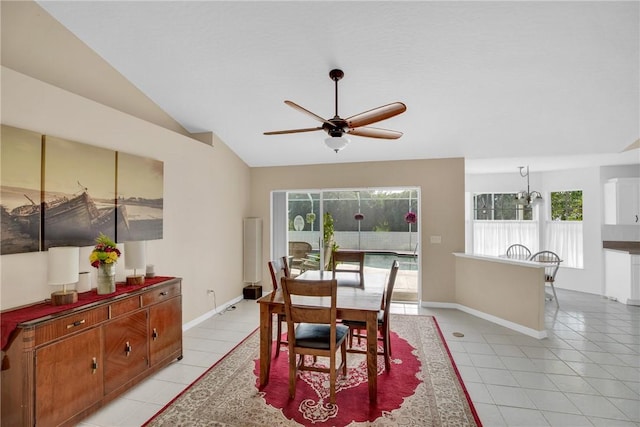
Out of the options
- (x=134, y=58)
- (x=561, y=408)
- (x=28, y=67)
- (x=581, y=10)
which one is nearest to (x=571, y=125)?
(x=581, y=10)

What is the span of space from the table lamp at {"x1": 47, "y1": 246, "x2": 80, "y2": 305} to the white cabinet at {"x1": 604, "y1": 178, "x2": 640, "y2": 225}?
777 centimetres

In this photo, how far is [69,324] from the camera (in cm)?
209

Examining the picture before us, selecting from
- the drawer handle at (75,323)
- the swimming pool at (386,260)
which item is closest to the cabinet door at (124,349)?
the drawer handle at (75,323)

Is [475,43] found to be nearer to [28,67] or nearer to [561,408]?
[561,408]

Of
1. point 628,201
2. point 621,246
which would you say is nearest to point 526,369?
point 621,246

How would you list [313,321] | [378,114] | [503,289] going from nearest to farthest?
[313,321], [378,114], [503,289]

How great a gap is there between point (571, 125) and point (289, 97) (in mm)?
3532

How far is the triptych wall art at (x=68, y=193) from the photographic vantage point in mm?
2180

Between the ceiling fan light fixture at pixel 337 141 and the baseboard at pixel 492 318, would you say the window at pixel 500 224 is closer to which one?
the baseboard at pixel 492 318

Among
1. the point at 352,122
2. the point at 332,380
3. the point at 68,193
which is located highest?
the point at 352,122

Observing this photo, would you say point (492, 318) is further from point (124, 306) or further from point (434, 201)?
point (124, 306)

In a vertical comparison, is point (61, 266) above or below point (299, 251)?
above

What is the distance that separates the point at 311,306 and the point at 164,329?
5.14 feet

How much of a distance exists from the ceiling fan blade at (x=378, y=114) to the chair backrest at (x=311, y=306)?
4.34ft
